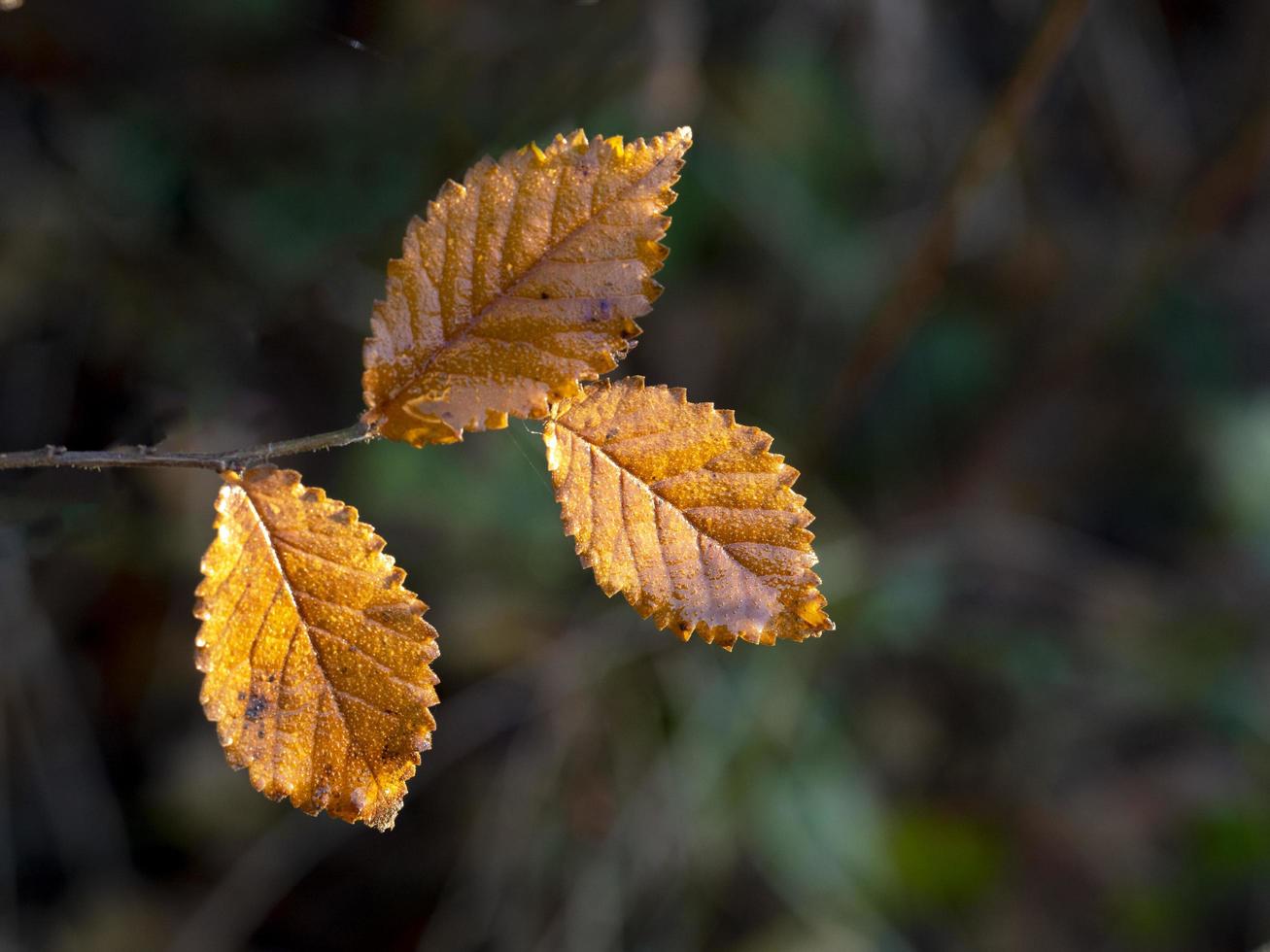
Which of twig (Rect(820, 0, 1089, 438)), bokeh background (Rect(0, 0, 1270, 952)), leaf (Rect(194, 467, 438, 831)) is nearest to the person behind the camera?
leaf (Rect(194, 467, 438, 831))

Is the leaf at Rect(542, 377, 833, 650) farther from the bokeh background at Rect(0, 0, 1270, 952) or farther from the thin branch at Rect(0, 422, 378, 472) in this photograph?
the bokeh background at Rect(0, 0, 1270, 952)

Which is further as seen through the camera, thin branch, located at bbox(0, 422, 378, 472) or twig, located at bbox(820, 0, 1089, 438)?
twig, located at bbox(820, 0, 1089, 438)

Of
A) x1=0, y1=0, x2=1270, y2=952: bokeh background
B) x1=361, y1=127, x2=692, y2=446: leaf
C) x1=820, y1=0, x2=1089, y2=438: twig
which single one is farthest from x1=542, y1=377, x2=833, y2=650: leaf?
x1=820, y1=0, x2=1089, y2=438: twig

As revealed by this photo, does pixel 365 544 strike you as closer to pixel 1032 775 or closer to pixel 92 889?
pixel 92 889

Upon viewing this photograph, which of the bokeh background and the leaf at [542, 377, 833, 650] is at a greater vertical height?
the bokeh background

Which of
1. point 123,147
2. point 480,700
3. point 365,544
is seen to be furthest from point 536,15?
point 365,544

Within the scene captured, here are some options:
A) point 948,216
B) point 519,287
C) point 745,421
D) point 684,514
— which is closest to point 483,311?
point 519,287

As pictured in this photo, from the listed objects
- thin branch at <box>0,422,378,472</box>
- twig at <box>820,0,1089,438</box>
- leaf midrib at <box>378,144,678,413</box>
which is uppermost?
twig at <box>820,0,1089,438</box>

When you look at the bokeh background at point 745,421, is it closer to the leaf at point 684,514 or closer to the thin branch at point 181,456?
the thin branch at point 181,456

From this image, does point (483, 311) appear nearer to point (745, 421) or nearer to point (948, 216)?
point (948, 216)
